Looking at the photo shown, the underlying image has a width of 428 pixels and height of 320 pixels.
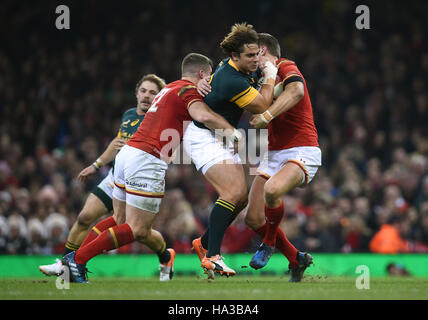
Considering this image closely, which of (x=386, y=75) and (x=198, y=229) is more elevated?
(x=386, y=75)

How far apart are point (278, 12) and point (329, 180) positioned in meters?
5.83

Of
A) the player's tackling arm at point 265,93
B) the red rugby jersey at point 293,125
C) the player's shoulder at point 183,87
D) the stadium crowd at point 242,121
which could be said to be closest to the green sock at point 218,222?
the player's tackling arm at point 265,93

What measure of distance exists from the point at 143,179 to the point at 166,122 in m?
0.65

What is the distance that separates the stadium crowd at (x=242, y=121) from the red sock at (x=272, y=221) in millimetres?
4397

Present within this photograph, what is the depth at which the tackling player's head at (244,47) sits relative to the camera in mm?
7633

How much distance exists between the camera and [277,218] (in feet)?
26.1

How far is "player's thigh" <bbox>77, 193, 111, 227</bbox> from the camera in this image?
904cm

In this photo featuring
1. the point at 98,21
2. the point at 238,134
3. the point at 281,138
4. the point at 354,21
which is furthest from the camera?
the point at 98,21

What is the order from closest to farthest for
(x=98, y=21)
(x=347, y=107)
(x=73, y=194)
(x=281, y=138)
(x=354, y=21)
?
(x=281, y=138)
(x=73, y=194)
(x=347, y=107)
(x=354, y=21)
(x=98, y=21)

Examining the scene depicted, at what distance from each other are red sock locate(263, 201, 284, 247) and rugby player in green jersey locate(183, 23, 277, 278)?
0.34 meters

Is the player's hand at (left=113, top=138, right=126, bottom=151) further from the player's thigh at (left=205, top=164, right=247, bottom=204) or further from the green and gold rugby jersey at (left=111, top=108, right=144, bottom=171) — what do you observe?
the player's thigh at (left=205, top=164, right=247, bottom=204)

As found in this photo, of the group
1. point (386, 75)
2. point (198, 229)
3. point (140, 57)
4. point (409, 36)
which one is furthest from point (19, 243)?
point (409, 36)

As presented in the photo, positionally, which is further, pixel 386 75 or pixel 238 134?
pixel 386 75

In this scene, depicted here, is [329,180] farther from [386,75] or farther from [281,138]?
[281,138]
